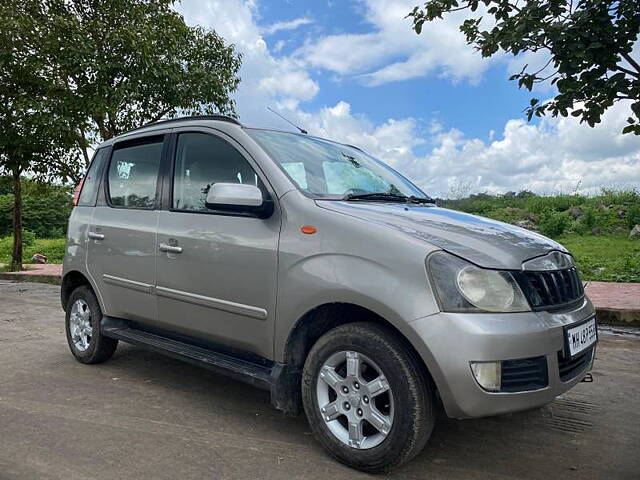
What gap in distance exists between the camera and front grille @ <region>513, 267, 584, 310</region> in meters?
2.60

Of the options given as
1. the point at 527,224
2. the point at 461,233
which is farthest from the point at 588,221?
the point at 461,233

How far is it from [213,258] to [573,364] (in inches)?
81.5

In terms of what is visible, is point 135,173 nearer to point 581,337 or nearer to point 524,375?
point 524,375

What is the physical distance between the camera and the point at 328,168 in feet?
11.9

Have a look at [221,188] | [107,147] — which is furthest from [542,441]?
[107,147]

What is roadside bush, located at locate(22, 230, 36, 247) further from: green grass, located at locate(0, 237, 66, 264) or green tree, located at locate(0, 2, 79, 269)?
green tree, located at locate(0, 2, 79, 269)

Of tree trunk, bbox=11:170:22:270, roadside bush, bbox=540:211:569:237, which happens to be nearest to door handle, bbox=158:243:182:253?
roadside bush, bbox=540:211:569:237

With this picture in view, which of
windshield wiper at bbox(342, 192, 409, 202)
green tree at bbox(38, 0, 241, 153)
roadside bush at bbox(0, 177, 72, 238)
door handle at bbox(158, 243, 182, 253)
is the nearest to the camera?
windshield wiper at bbox(342, 192, 409, 202)

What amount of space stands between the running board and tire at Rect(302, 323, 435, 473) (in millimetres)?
340

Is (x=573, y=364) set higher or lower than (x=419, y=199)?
lower

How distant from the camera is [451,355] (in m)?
2.42

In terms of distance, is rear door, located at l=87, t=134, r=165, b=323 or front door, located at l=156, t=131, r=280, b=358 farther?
rear door, located at l=87, t=134, r=165, b=323

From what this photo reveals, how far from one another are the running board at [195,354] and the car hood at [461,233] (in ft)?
A: 3.36

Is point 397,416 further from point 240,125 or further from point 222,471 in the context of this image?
point 240,125
